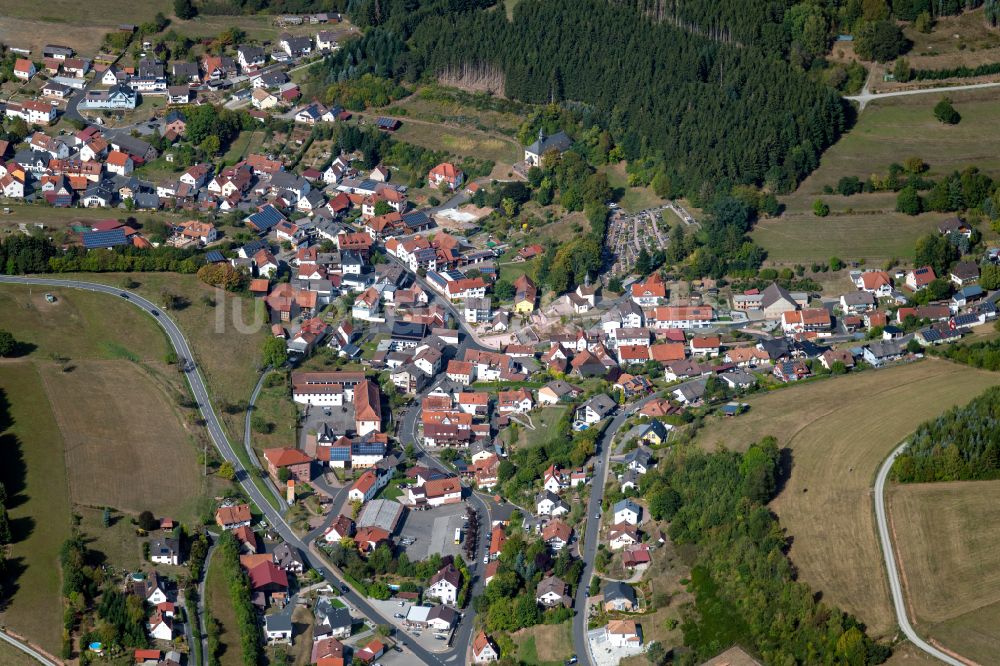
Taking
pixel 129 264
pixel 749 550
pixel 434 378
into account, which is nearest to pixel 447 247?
pixel 434 378

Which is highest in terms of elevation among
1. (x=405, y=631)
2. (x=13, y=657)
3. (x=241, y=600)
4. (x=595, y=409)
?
(x=595, y=409)

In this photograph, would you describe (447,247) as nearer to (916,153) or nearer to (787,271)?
(787,271)

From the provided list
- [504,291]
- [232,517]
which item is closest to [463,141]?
[504,291]

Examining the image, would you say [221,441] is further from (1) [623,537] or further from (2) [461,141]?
(2) [461,141]

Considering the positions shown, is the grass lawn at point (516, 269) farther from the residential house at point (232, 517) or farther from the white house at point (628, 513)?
the residential house at point (232, 517)

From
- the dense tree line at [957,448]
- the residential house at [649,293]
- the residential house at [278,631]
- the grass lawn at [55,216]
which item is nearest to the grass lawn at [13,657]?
the residential house at [278,631]

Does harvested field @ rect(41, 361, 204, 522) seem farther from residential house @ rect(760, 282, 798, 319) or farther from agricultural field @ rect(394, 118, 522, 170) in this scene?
residential house @ rect(760, 282, 798, 319)
